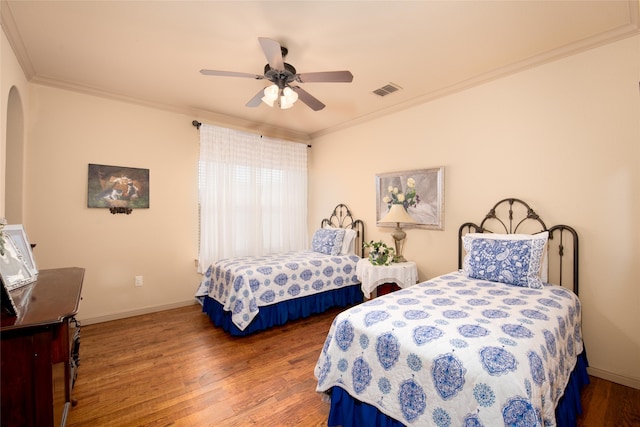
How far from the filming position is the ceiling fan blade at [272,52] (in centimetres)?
184

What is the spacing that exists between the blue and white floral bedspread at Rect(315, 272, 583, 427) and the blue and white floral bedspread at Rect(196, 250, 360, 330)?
1.36 metres

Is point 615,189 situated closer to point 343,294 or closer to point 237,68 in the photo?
point 343,294

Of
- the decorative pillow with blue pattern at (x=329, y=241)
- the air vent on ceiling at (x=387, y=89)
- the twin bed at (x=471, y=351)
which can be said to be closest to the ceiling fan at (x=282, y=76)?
the air vent on ceiling at (x=387, y=89)

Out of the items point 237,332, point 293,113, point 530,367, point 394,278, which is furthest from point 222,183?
point 530,367

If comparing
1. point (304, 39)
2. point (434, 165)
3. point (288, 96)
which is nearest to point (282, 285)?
point (288, 96)

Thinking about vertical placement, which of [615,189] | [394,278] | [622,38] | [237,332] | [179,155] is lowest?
[237,332]

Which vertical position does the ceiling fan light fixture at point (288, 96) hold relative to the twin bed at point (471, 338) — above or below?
above

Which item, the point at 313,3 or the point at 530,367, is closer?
the point at 530,367

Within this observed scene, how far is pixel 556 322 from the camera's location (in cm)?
161

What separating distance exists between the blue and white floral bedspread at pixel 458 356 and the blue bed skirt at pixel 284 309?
1.40 m

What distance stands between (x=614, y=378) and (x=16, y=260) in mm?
4174

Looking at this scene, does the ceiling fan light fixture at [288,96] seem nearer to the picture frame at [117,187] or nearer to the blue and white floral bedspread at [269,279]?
the blue and white floral bedspread at [269,279]

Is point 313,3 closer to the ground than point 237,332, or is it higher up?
higher up

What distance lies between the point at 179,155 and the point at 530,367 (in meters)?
4.04
